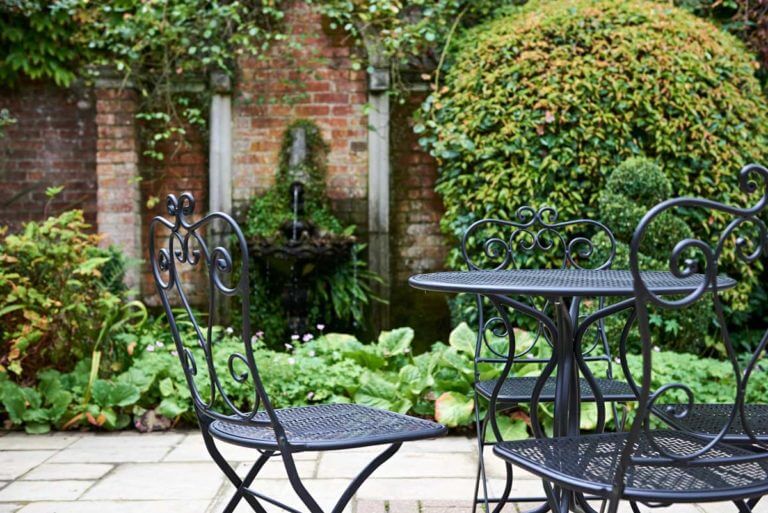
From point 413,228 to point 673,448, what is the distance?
423 cm

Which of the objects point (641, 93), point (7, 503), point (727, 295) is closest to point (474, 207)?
point (641, 93)

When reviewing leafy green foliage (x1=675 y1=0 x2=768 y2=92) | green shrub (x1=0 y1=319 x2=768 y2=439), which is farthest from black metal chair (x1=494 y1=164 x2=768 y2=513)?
leafy green foliage (x1=675 y1=0 x2=768 y2=92)

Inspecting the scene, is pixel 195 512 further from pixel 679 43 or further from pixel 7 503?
pixel 679 43

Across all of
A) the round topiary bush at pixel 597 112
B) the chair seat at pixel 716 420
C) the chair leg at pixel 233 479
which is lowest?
the chair leg at pixel 233 479

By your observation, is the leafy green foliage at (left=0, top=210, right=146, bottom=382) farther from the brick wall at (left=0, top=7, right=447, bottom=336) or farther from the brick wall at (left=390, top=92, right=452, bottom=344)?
the brick wall at (left=390, top=92, right=452, bottom=344)

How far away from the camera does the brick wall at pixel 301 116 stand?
5766mm

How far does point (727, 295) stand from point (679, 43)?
151 cm

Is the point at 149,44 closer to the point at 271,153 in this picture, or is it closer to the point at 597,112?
the point at 271,153

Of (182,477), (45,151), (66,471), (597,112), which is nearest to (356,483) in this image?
(182,477)

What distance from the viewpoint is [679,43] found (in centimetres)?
470

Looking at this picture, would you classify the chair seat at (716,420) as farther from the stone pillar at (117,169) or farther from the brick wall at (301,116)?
the stone pillar at (117,169)

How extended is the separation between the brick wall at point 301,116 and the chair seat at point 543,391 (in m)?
3.21

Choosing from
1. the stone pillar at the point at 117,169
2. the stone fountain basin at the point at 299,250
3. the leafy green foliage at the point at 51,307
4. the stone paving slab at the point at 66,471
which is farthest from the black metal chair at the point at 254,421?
the stone pillar at the point at 117,169

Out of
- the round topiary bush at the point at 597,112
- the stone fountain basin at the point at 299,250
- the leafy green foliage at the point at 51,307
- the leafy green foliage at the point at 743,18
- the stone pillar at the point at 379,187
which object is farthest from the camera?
the stone pillar at the point at 379,187
